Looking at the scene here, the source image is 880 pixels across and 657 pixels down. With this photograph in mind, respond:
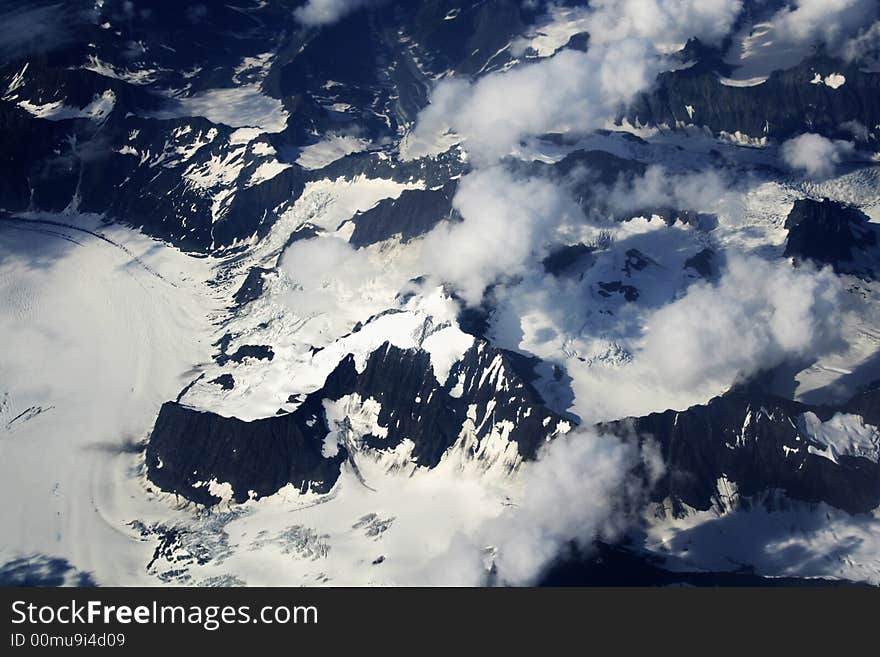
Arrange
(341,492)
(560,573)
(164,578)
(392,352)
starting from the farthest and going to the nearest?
(392,352) → (341,492) → (164,578) → (560,573)

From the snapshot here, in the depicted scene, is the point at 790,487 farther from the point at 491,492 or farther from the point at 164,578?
the point at 164,578

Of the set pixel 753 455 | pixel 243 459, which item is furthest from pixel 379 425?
pixel 753 455

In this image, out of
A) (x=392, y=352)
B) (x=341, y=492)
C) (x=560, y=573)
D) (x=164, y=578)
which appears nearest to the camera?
(x=560, y=573)

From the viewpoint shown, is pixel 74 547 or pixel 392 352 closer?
pixel 74 547

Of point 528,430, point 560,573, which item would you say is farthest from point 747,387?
point 560,573

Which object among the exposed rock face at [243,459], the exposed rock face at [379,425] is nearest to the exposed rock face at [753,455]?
the exposed rock face at [379,425]

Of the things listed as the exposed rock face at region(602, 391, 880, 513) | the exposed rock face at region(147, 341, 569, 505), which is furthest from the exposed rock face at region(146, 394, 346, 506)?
the exposed rock face at region(602, 391, 880, 513)

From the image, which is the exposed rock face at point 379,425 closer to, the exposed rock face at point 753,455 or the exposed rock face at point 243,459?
the exposed rock face at point 243,459

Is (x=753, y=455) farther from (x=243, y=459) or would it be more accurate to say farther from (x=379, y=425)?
(x=243, y=459)
